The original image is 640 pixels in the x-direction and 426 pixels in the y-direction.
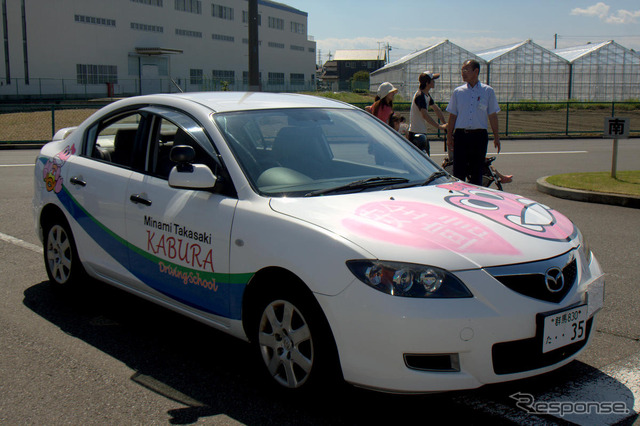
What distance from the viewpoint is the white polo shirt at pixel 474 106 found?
8461 millimetres

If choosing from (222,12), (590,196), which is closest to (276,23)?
(222,12)

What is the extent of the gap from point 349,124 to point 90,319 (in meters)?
2.37

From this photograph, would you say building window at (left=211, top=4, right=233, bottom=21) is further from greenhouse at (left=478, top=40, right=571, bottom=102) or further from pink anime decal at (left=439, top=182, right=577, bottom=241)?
pink anime decal at (left=439, top=182, right=577, bottom=241)

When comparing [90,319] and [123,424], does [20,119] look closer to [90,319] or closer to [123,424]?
[90,319]

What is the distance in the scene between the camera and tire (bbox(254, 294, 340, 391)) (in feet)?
10.6

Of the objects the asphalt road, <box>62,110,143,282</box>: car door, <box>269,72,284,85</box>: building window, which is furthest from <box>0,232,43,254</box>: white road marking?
<box>269,72,284,85</box>: building window

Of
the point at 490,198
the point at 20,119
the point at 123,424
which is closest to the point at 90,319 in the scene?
the point at 123,424

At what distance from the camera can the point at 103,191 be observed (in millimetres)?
4699

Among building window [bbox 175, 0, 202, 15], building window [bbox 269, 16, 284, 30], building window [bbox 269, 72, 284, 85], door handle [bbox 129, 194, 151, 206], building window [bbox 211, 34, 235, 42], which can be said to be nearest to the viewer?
door handle [bbox 129, 194, 151, 206]

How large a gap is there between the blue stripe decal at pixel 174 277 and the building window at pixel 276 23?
75482mm

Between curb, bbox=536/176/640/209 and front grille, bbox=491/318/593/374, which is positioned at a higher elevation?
front grille, bbox=491/318/593/374

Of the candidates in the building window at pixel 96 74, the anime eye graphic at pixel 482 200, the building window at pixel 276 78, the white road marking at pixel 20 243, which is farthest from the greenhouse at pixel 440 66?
the anime eye graphic at pixel 482 200

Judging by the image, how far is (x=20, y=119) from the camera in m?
24.8

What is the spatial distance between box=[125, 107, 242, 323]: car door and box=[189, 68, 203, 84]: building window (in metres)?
60.3
